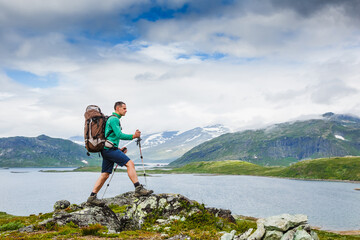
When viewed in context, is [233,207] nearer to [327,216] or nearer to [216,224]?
[327,216]

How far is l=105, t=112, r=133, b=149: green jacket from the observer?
12.3 meters

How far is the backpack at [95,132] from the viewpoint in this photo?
1230cm

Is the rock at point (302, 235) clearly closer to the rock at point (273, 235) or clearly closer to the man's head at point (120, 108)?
the rock at point (273, 235)

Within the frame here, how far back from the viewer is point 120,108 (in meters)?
12.9

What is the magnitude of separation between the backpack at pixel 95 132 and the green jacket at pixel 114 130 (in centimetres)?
19

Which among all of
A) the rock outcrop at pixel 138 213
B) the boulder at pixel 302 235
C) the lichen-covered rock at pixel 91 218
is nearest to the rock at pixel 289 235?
the boulder at pixel 302 235

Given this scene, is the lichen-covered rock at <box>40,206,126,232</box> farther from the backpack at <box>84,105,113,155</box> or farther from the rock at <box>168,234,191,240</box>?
the backpack at <box>84,105,113,155</box>

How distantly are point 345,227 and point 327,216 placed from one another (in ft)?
45.9

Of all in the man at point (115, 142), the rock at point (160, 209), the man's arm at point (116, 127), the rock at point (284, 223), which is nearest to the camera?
the rock at point (284, 223)

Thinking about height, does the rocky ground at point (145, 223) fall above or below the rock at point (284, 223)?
below

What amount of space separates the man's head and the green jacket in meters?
0.19

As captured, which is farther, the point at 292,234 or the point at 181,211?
the point at 181,211

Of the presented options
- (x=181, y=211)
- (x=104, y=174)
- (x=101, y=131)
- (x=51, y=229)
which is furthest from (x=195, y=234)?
(x=51, y=229)

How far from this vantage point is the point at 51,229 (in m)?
13.5
